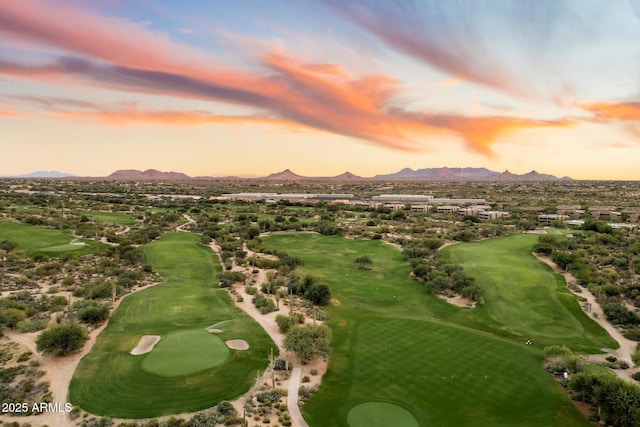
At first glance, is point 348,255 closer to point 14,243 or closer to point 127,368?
point 127,368

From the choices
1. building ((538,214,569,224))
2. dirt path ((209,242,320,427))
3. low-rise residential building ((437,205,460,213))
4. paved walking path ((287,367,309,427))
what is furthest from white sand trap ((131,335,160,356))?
low-rise residential building ((437,205,460,213))

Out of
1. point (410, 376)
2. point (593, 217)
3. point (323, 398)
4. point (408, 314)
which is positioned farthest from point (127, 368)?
point (593, 217)

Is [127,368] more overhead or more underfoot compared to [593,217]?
more underfoot

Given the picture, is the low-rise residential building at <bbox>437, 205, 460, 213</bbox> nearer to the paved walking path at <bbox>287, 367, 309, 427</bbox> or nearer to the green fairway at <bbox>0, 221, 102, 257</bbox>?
the green fairway at <bbox>0, 221, 102, 257</bbox>

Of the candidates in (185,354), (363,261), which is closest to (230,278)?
(185,354)

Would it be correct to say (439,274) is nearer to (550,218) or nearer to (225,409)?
(225,409)

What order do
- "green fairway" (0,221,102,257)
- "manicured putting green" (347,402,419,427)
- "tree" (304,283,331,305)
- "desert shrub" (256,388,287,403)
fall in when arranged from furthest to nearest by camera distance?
"green fairway" (0,221,102,257) < "tree" (304,283,331,305) < "desert shrub" (256,388,287,403) < "manicured putting green" (347,402,419,427)

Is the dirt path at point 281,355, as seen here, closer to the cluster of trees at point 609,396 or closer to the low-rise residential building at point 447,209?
the cluster of trees at point 609,396

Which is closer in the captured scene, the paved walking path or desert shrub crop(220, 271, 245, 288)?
the paved walking path
